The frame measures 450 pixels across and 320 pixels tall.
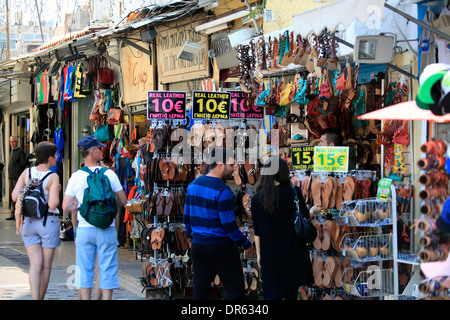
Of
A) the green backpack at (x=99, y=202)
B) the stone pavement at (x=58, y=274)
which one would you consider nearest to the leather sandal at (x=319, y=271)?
the green backpack at (x=99, y=202)

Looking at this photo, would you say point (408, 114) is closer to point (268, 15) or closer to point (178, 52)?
point (268, 15)

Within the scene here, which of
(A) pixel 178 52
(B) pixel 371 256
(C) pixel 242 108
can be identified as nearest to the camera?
(B) pixel 371 256

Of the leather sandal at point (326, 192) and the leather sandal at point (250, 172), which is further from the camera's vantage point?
the leather sandal at point (250, 172)

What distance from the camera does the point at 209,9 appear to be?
41.4 feet

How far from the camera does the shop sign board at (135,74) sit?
15.1 meters

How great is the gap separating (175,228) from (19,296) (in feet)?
7.36

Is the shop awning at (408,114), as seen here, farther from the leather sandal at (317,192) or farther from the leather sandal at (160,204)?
the leather sandal at (160,204)

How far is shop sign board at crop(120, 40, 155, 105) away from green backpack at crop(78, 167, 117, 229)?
24.6ft

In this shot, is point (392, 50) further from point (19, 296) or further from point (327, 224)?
point (19, 296)

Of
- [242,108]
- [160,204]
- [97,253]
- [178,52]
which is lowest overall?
[97,253]

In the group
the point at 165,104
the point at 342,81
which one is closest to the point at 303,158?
the point at 342,81

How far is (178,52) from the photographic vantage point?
45.5 ft

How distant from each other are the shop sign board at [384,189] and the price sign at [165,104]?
336 centimetres

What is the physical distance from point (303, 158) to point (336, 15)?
1967 mm
